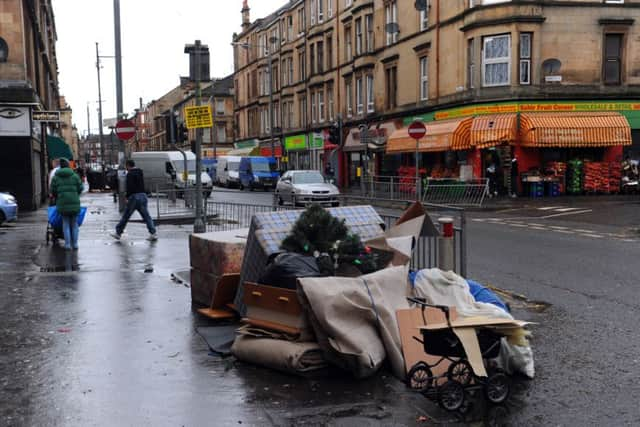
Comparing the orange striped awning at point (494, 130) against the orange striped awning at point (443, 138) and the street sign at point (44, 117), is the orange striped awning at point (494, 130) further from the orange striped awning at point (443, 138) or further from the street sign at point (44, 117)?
the street sign at point (44, 117)

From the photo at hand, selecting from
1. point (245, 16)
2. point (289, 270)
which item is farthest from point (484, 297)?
point (245, 16)

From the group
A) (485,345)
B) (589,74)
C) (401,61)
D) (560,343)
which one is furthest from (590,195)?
(485,345)

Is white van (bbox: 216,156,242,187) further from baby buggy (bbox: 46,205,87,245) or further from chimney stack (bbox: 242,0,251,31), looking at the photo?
baby buggy (bbox: 46,205,87,245)

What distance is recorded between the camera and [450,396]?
15.3ft

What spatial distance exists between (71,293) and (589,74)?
84.8 ft

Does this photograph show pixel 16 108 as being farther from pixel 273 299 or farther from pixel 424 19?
pixel 273 299

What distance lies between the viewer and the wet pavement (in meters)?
4.67

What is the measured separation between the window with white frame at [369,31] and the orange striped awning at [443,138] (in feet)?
25.9

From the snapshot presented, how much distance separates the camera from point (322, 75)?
164 ft

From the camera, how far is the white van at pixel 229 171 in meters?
51.4

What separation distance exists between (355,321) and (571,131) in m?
25.1

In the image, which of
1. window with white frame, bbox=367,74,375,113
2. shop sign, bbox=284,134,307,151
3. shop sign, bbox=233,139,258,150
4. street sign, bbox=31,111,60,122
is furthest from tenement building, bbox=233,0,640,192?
shop sign, bbox=233,139,258,150

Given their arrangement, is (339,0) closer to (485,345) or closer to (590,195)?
(590,195)

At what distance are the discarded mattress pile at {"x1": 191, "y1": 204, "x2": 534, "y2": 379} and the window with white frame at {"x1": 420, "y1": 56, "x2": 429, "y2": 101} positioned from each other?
28.7 metres
